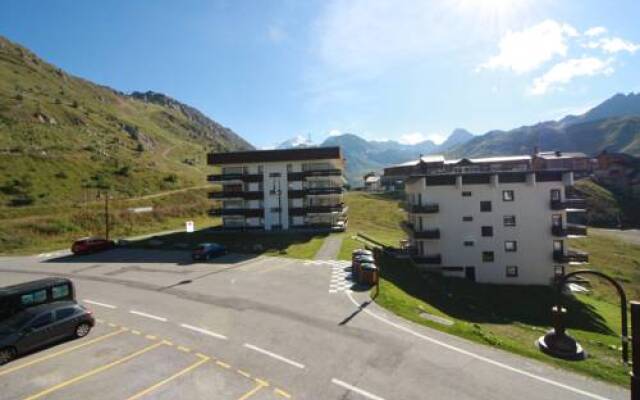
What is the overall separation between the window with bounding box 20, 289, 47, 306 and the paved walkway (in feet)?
81.0

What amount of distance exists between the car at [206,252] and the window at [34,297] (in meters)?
19.7

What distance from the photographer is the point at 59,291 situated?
814 inches

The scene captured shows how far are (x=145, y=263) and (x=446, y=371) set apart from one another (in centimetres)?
3324

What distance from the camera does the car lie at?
39.8 meters

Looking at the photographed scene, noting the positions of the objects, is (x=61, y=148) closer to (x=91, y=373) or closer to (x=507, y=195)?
(x=91, y=373)

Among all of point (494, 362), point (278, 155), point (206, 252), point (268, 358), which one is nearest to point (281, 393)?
point (268, 358)

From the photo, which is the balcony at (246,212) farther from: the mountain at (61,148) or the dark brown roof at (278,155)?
the mountain at (61,148)

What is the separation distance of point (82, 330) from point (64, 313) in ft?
4.30

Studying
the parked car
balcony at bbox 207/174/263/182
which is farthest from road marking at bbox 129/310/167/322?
balcony at bbox 207/174/263/182

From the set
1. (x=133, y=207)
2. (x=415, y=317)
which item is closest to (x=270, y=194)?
(x=133, y=207)

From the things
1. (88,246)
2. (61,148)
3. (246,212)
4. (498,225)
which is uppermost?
(61,148)

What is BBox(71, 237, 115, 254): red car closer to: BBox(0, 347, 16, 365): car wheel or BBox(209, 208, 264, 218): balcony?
BBox(209, 208, 264, 218): balcony

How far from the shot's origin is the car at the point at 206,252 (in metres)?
39.8

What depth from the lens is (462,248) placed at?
45.8 meters
